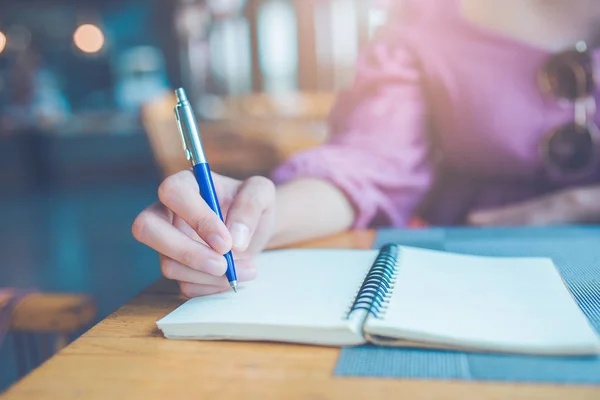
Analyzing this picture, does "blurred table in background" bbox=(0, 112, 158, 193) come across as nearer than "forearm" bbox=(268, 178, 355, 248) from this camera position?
No

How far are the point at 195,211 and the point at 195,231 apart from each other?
3 cm

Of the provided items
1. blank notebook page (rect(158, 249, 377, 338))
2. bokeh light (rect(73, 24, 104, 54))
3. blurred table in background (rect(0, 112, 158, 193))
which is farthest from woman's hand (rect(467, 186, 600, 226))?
bokeh light (rect(73, 24, 104, 54))

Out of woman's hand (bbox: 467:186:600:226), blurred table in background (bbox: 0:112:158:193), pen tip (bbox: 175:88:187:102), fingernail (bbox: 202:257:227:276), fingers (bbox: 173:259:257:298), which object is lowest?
blurred table in background (bbox: 0:112:158:193)

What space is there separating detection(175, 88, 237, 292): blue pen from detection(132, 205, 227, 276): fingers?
0.02 meters

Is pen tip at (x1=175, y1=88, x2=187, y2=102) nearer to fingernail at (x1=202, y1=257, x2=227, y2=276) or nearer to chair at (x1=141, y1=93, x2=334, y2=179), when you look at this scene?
fingernail at (x1=202, y1=257, x2=227, y2=276)

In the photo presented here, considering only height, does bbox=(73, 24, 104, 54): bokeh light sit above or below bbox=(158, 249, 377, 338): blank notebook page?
above

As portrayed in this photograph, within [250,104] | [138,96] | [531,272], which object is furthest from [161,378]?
[138,96]

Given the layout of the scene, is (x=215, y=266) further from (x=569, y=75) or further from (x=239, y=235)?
(x=569, y=75)

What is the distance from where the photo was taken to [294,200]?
68cm

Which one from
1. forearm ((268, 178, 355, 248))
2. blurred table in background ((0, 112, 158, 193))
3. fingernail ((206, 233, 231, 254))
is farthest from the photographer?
blurred table in background ((0, 112, 158, 193))

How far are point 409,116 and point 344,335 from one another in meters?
0.60

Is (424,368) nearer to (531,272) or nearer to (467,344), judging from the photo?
(467,344)

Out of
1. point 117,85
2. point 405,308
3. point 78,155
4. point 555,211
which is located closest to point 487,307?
point 405,308

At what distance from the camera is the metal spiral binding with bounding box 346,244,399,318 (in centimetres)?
40
